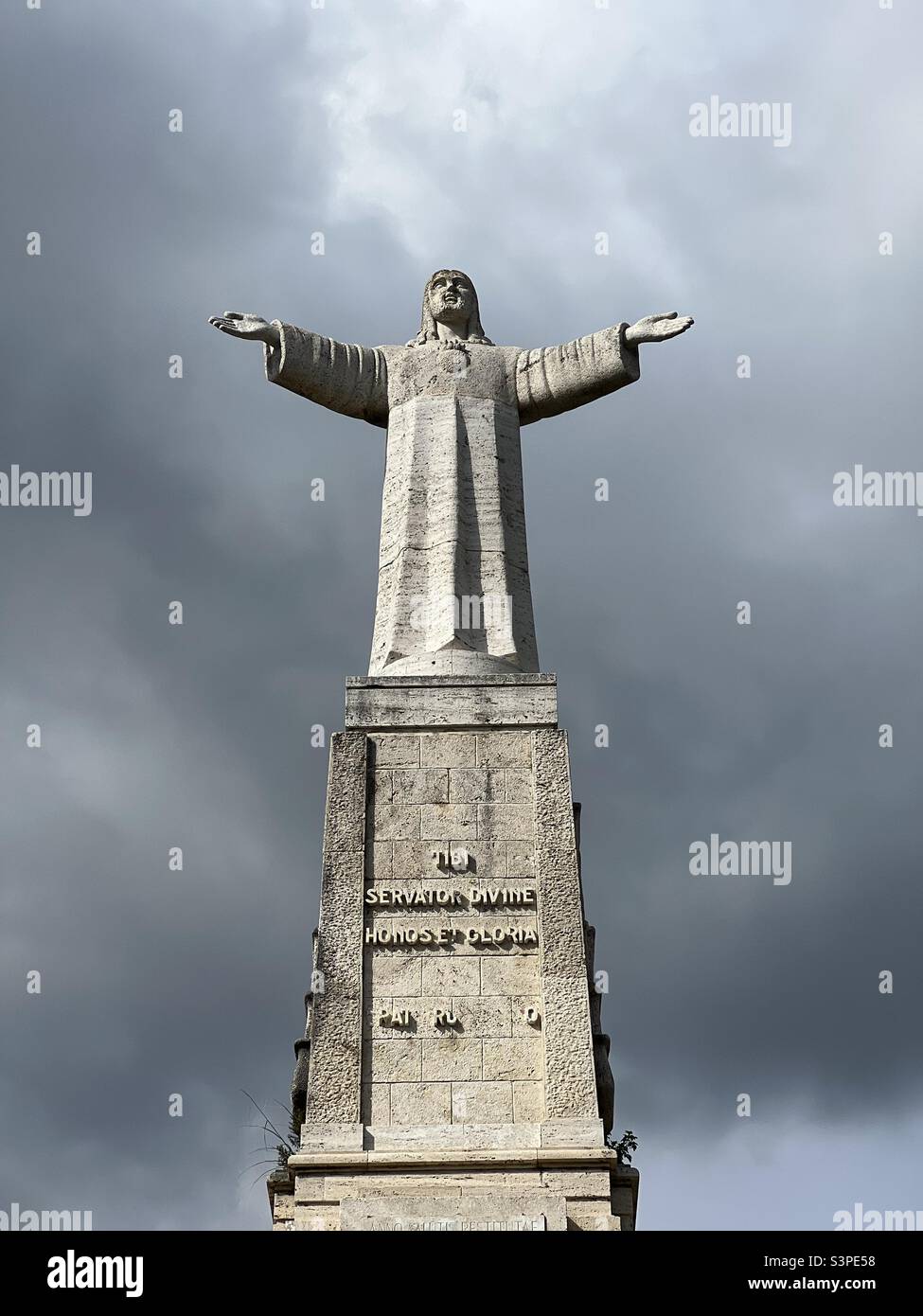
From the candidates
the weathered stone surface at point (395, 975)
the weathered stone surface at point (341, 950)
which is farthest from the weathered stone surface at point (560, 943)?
the weathered stone surface at point (341, 950)

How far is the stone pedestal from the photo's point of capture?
14.9 metres

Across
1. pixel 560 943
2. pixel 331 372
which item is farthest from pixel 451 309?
pixel 560 943

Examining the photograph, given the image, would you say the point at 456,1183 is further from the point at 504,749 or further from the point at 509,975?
the point at 504,749

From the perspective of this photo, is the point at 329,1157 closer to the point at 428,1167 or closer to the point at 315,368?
the point at 428,1167

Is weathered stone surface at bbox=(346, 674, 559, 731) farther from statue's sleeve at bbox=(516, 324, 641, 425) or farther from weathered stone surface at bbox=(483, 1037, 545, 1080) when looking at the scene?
statue's sleeve at bbox=(516, 324, 641, 425)

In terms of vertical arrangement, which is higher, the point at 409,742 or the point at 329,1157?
the point at 409,742

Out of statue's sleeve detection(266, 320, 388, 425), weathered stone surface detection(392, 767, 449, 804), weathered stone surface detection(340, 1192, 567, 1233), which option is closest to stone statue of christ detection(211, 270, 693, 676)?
statue's sleeve detection(266, 320, 388, 425)

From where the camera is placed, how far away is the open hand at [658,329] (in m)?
18.9
